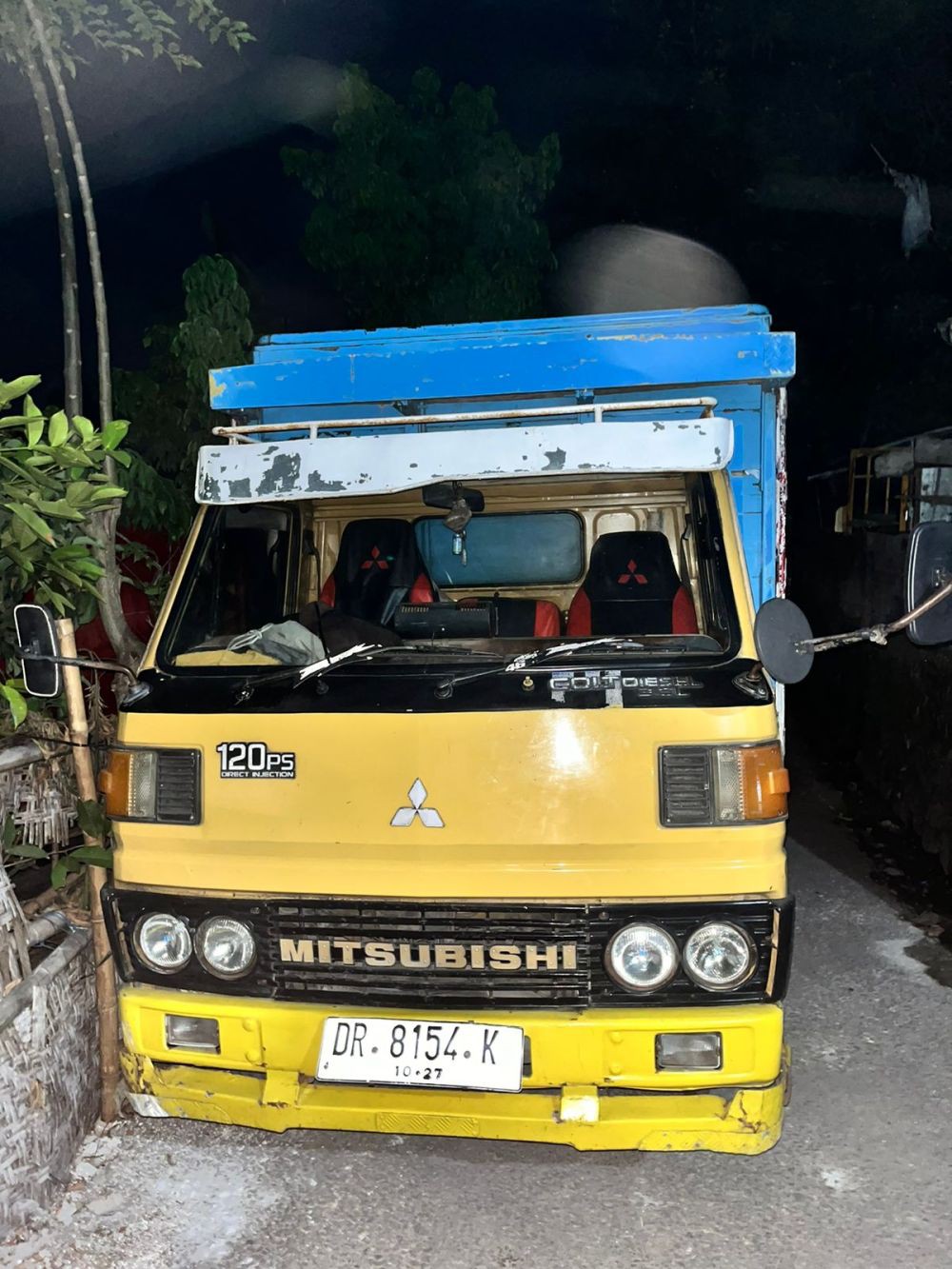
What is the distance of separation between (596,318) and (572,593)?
3.65 feet

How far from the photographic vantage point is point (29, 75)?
4.31 m

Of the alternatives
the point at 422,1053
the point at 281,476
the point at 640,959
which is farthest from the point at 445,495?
the point at 422,1053

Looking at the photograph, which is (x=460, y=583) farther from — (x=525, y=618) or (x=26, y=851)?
(x=26, y=851)

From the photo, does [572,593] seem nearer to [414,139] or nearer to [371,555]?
[371,555]

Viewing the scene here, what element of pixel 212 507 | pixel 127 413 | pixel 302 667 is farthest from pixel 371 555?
pixel 127 413

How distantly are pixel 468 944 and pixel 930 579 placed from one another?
5.13ft

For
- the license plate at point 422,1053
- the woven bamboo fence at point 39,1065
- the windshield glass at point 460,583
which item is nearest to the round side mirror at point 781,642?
the windshield glass at point 460,583

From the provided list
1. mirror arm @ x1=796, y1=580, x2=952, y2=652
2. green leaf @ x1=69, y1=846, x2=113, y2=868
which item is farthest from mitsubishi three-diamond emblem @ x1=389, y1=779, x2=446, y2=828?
green leaf @ x1=69, y1=846, x2=113, y2=868

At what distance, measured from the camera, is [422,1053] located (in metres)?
2.66

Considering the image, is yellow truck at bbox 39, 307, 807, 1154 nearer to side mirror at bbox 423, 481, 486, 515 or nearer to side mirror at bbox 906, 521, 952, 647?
side mirror at bbox 423, 481, 486, 515

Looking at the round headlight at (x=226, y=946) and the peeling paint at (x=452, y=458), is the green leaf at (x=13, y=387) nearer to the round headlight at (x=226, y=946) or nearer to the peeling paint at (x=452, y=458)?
the peeling paint at (x=452, y=458)

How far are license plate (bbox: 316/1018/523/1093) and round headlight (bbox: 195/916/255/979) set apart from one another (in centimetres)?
29

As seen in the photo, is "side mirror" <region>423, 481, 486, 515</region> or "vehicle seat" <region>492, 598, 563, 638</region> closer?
"side mirror" <region>423, 481, 486, 515</region>

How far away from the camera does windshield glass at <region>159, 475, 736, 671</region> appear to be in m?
3.08
